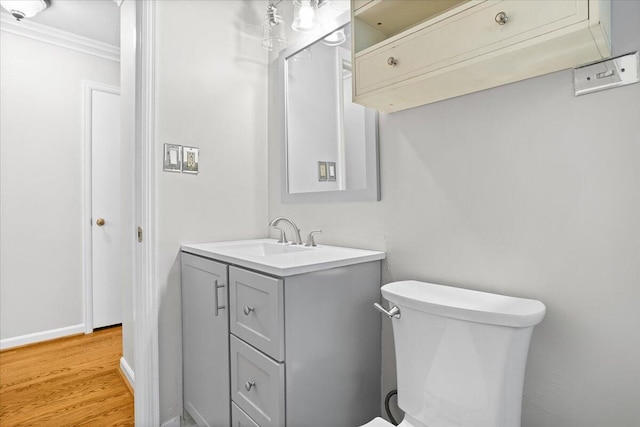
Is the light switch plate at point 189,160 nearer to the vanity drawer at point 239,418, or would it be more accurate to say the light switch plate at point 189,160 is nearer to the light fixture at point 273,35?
the light fixture at point 273,35

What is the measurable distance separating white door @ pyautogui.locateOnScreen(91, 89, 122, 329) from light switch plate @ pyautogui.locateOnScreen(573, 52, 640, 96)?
3.18 metres

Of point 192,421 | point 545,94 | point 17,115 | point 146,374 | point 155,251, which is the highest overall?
point 17,115

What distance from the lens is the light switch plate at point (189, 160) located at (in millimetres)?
1703

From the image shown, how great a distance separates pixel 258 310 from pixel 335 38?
1.22 meters

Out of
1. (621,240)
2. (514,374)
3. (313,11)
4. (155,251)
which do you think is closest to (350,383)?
(514,374)

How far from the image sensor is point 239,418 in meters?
1.25

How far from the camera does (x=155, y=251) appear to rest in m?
1.61

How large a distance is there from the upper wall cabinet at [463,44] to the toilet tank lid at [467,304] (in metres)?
0.62

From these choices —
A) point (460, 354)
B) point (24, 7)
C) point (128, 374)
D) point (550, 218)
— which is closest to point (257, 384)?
point (460, 354)

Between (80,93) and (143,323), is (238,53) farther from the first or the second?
(80,93)

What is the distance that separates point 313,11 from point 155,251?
133cm

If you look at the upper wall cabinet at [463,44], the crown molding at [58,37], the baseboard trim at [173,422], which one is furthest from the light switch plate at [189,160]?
the crown molding at [58,37]

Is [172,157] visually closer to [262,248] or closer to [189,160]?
[189,160]

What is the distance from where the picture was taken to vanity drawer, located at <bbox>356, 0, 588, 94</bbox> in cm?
74
